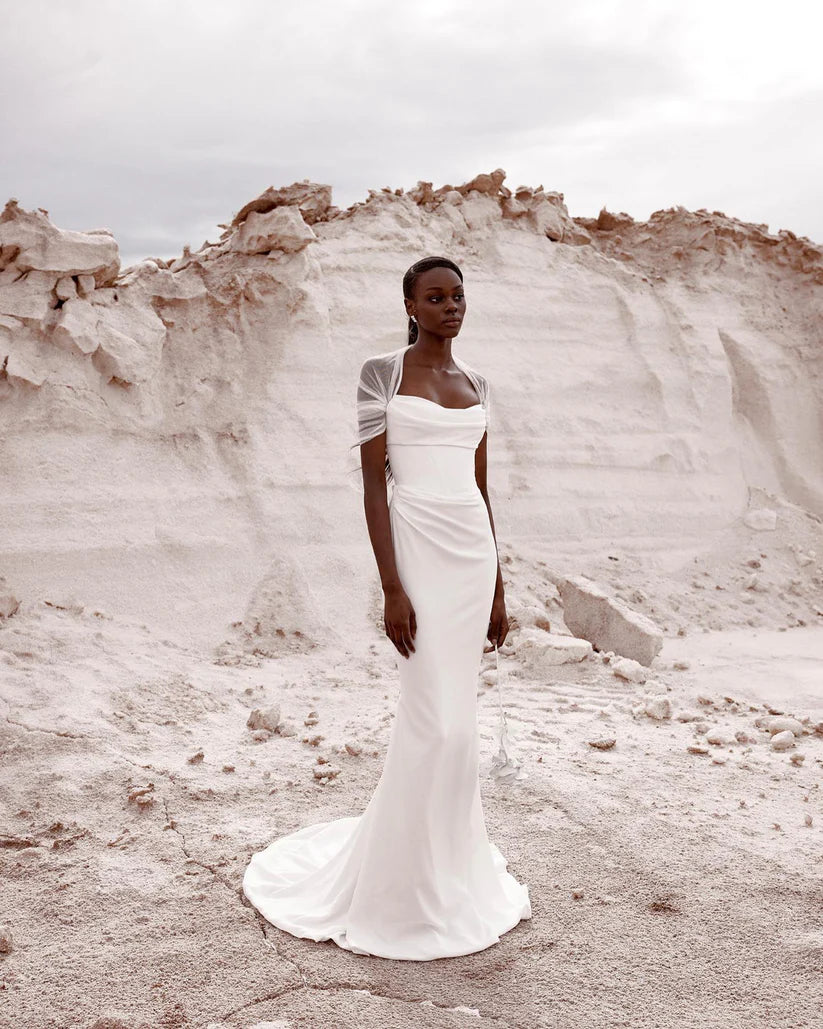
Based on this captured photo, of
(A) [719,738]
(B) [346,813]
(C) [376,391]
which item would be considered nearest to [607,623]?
(A) [719,738]

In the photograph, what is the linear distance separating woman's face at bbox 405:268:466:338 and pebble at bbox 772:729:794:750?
3.24m

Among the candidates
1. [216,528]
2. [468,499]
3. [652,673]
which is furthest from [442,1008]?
Answer: [216,528]

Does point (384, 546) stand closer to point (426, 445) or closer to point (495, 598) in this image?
point (426, 445)

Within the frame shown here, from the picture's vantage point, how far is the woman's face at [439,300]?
3098mm

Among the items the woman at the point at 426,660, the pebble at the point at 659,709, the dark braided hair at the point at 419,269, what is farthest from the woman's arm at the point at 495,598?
the pebble at the point at 659,709

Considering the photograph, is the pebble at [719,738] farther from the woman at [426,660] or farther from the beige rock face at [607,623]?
the woman at [426,660]

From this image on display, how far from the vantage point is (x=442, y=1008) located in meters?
2.70

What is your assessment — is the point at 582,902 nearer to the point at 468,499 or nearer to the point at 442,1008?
the point at 442,1008

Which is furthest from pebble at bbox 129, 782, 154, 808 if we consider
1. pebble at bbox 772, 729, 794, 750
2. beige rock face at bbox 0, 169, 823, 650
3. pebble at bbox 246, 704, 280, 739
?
pebble at bbox 772, 729, 794, 750

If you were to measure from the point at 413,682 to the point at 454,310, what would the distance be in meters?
1.21

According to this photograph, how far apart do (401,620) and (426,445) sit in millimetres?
586

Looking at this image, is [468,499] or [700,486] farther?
[700,486]

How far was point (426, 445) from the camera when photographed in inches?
123

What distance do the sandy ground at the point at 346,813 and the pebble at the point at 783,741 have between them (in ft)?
0.33
